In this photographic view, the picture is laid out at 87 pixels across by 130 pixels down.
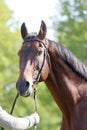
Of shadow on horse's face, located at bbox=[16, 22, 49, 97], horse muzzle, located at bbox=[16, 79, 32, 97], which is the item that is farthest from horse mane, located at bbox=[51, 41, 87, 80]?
horse muzzle, located at bbox=[16, 79, 32, 97]

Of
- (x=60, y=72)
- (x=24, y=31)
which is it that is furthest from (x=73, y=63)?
(x=24, y=31)

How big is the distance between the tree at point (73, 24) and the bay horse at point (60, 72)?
613 inches

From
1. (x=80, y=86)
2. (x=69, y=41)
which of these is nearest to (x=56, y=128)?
(x=69, y=41)

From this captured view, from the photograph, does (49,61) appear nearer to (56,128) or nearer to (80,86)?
(80,86)

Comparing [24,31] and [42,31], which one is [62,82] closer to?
[42,31]

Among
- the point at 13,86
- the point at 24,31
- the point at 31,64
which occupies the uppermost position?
the point at 24,31

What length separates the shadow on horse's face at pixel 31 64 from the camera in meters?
6.38

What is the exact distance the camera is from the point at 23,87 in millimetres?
6340

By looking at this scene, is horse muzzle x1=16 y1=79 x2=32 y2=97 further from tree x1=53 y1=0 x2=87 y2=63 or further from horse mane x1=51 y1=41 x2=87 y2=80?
tree x1=53 y1=0 x2=87 y2=63

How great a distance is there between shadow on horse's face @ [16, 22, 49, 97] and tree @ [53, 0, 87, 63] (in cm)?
1566

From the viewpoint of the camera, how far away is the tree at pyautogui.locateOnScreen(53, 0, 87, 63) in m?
22.7

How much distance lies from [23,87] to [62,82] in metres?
0.55

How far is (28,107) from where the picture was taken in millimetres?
23234

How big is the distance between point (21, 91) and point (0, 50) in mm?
18243
